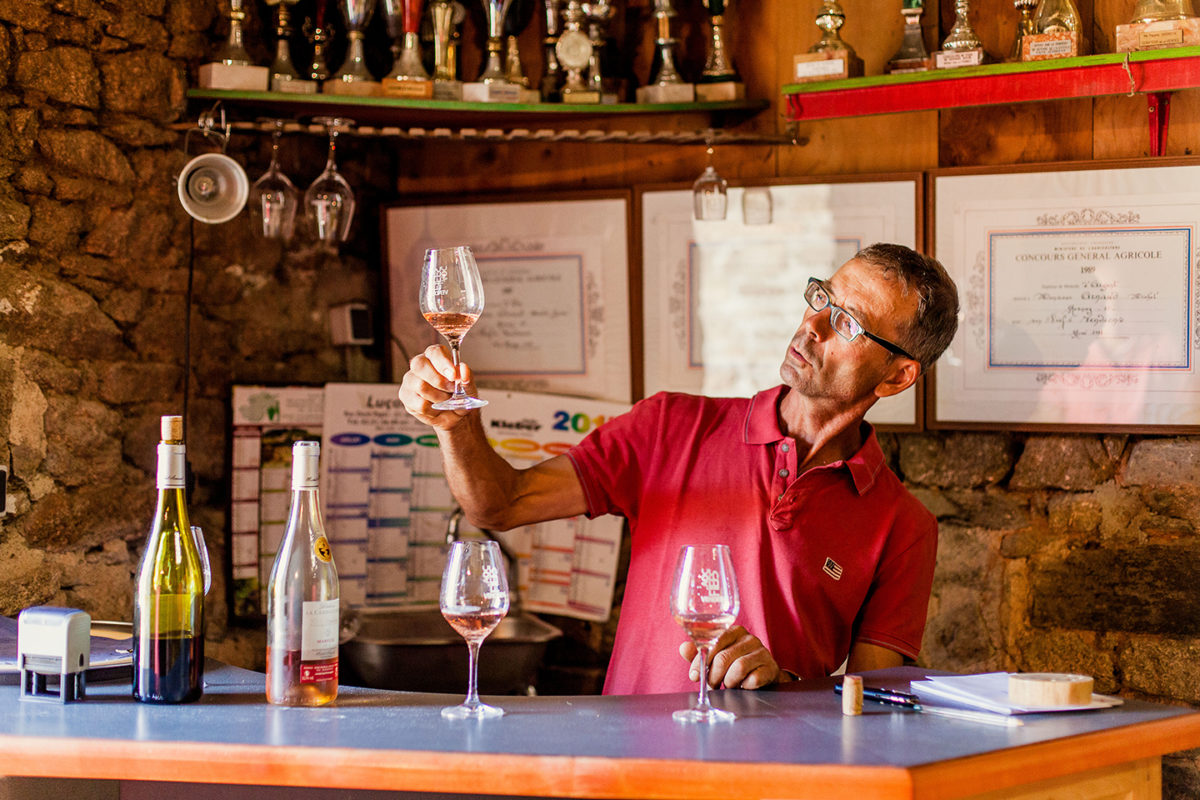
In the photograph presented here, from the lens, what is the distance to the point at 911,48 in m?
3.13

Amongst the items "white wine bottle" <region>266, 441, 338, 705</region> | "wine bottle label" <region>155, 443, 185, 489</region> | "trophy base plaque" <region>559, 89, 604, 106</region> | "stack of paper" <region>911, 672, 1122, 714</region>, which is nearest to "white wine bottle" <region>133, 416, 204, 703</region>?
A: "wine bottle label" <region>155, 443, 185, 489</region>

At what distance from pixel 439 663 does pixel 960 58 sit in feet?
6.46

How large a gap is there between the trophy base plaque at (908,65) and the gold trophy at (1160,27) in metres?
0.44

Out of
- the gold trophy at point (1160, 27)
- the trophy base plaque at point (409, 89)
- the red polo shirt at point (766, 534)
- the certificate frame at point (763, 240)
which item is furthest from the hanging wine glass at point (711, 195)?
the gold trophy at point (1160, 27)

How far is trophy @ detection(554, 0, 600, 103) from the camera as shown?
332cm

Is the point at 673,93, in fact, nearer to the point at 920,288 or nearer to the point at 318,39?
the point at 318,39

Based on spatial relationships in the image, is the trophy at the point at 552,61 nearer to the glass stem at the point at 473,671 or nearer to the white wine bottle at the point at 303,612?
the white wine bottle at the point at 303,612

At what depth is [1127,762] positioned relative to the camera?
1.65 meters

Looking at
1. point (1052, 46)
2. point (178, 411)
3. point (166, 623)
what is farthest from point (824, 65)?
point (166, 623)

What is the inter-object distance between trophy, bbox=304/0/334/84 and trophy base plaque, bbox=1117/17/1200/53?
195 centimetres

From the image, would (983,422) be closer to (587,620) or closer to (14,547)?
(587,620)

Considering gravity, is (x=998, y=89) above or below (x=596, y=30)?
below

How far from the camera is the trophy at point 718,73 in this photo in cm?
333

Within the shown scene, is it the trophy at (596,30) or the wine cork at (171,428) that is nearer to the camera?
the wine cork at (171,428)
